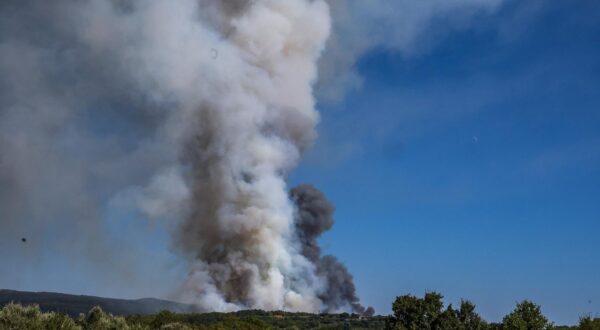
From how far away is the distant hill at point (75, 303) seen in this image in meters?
145

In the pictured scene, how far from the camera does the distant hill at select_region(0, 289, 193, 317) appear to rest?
477ft

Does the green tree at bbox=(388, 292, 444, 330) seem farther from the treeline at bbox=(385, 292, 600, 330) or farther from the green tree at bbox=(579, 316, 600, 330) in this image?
the green tree at bbox=(579, 316, 600, 330)

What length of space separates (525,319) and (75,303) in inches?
5599

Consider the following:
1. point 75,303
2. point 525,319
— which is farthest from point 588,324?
point 75,303

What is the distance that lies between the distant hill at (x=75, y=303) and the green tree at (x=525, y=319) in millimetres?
88582

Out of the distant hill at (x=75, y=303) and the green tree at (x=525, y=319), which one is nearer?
the green tree at (x=525, y=319)

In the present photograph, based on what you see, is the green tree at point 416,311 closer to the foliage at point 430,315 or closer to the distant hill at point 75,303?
the foliage at point 430,315

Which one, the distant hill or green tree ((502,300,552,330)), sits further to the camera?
the distant hill

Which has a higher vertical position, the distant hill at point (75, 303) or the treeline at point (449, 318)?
the distant hill at point (75, 303)

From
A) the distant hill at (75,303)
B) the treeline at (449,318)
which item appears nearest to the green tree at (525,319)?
the treeline at (449,318)

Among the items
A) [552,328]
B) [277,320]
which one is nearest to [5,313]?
[552,328]

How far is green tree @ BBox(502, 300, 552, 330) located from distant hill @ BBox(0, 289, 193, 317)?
88582 millimetres

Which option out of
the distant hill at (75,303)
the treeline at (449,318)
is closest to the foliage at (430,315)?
the treeline at (449,318)

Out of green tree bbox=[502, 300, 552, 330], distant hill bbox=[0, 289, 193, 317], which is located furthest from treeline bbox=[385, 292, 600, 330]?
distant hill bbox=[0, 289, 193, 317]
